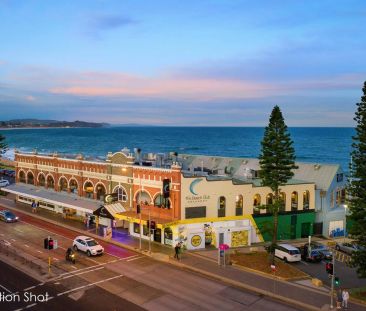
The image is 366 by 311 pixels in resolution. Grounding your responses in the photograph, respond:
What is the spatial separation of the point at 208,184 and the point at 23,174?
37.3m

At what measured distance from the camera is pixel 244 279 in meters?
34.1

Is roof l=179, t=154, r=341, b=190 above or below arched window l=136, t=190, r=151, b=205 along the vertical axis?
above

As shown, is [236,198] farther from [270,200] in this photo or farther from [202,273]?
[202,273]

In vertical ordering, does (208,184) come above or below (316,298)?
above

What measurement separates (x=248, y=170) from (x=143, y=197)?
1428 centimetres

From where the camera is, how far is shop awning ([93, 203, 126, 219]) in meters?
47.6

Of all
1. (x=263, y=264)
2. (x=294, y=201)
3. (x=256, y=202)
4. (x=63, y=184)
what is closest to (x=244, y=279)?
(x=263, y=264)

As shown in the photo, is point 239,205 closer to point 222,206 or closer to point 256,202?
point 222,206

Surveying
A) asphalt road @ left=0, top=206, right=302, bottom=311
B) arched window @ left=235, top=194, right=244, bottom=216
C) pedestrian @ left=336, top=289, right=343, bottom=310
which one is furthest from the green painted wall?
pedestrian @ left=336, top=289, right=343, bottom=310

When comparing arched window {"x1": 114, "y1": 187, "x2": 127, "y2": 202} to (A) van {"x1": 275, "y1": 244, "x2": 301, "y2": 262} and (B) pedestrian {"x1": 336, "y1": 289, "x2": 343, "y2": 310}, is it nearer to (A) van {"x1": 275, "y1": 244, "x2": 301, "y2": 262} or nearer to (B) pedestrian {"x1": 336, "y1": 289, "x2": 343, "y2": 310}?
(A) van {"x1": 275, "y1": 244, "x2": 301, "y2": 262}

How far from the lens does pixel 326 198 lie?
51719mm

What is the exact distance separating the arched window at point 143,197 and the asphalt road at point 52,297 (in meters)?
16.3

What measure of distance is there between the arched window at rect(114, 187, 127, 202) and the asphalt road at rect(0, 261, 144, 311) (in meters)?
18.5

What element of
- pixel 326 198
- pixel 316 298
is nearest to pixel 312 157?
pixel 326 198
